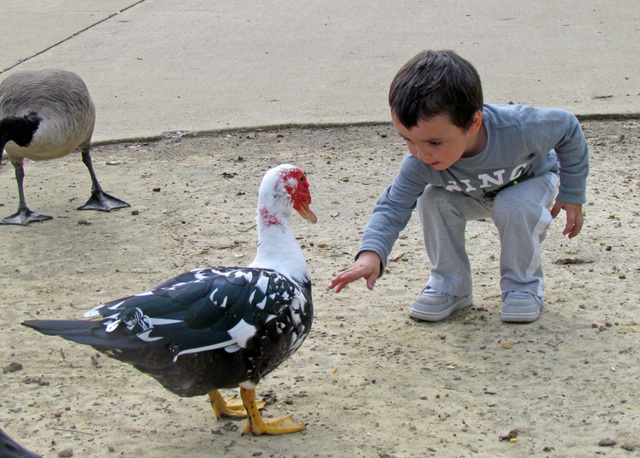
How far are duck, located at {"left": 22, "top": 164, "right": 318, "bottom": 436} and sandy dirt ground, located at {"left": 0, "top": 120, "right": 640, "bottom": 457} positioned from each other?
0.84ft

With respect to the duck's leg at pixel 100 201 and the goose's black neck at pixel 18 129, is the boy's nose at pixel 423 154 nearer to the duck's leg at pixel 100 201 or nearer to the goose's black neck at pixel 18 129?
the duck's leg at pixel 100 201

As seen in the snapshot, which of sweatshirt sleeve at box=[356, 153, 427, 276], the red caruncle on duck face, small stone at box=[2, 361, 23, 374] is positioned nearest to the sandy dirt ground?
small stone at box=[2, 361, 23, 374]

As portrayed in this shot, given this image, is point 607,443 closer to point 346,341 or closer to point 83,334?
point 346,341

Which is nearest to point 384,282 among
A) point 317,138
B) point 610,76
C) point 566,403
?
point 566,403

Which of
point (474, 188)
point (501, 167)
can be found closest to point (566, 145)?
point (501, 167)

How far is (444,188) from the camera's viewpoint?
10.7 ft

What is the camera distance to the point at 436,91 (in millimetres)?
2613

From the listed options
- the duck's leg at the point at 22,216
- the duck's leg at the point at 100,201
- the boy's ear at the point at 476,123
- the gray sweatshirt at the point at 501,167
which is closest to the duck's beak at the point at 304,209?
the gray sweatshirt at the point at 501,167

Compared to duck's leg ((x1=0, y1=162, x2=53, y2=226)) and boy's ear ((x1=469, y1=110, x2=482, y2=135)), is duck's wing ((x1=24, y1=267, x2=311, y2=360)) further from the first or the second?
duck's leg ((x1=0, y1=162, x2=53, y2=226))

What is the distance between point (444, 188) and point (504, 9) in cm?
680

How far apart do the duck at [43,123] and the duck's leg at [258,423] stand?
2.57 metres

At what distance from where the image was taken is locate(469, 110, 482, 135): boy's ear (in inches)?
108

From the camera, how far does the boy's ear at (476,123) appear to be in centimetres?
276

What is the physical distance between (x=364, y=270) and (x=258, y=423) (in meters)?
0.69
